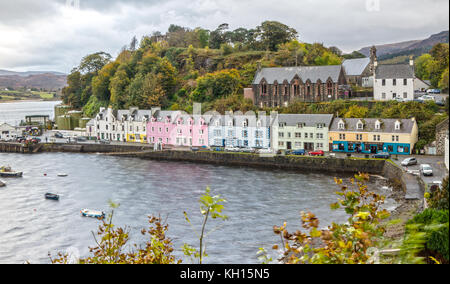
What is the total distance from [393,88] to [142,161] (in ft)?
46.2

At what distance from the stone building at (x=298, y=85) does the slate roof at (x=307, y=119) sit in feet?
17.4

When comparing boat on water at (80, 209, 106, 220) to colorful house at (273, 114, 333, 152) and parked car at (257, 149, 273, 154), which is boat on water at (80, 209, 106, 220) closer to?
parked car at (257, 149, 273, 154)

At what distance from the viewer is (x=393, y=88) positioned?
23016 millimetres

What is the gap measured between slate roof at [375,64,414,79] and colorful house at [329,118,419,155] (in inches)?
193

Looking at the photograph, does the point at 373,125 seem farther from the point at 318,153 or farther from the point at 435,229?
the point at 435,229

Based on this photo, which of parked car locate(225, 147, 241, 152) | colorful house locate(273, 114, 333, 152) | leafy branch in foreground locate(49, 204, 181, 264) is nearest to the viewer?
leafy branch in foreground locate(49, 204, 181, 264)

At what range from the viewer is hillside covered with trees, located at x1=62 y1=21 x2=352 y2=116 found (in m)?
29.8

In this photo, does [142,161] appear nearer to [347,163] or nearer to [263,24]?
[347,163]

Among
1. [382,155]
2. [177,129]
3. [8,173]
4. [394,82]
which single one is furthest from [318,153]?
[8,173]

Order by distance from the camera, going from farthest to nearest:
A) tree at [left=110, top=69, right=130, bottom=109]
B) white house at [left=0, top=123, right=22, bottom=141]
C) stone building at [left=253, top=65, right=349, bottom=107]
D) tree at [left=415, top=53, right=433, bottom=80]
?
tree at [left=110, top=69, right=130, bottom=109]
white house at [left=0, top=123, right=22, bottom=141]
stone building at [left=253, top=65, right=349, bottom=107]
tree at [left=415, top=53, right=433, bottom=80]

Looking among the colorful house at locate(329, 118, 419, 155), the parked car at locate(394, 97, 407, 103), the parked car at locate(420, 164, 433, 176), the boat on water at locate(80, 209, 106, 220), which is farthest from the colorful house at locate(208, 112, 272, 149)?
the boat on water at locate(80, 209, 106, 220)

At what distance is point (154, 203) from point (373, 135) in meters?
10.8

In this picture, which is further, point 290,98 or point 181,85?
point 181,85
